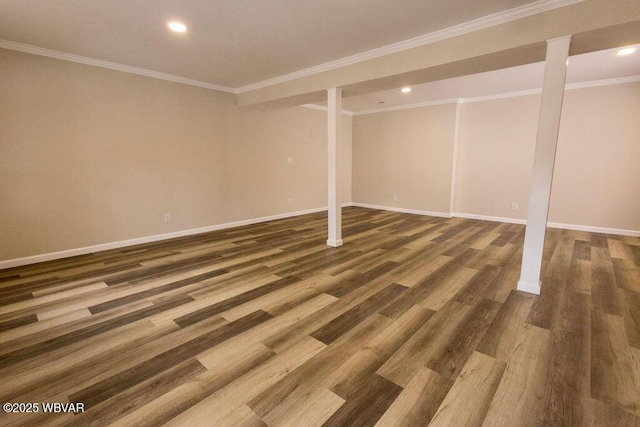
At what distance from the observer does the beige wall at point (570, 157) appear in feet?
15.0

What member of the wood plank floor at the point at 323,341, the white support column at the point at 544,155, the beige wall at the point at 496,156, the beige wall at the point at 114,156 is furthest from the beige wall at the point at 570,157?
the beige wall at the point at 114,156

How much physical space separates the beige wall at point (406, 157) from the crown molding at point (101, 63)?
12.7 feet

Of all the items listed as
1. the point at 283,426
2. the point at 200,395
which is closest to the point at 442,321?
the point at 283,426

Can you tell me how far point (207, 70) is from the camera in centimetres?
405

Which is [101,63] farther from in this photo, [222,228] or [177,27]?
[222,228]

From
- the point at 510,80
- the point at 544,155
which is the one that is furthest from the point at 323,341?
the point at 510,80

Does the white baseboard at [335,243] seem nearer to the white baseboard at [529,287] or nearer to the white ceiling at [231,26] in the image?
the white baseboard at [529,287]

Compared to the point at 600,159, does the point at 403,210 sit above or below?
below

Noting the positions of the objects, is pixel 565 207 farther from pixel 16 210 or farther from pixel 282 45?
pixel 16 210

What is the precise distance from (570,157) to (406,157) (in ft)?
9.80

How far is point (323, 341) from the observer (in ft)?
6.27

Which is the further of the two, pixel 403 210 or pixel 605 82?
pixel 403 210

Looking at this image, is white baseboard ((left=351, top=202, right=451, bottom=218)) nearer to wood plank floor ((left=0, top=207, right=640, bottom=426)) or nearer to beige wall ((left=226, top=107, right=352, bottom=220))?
beige wall ((left=226, top=107, right=352, bottom=220))

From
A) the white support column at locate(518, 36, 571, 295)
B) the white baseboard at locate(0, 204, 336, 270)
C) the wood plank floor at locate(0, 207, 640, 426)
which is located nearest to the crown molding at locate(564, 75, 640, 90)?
the wood plank floor at locate(0, 207, 640, 426)
